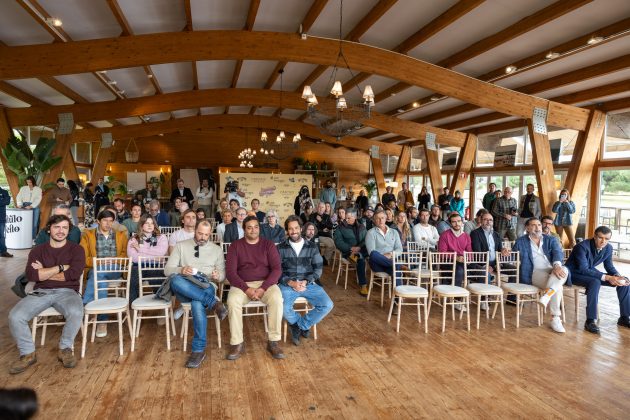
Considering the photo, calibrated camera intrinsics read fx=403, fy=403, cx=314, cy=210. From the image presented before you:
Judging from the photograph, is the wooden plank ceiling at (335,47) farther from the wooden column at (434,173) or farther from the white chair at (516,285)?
the white chair at (516,285)

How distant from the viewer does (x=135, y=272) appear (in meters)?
4.00

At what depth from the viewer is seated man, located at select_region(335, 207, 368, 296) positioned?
5.60m

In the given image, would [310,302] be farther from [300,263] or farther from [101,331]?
[101,331]

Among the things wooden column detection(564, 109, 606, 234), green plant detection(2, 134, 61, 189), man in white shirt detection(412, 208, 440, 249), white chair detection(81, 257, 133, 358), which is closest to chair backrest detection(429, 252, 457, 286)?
man in white shirt detection(412, 208, 440, 249)

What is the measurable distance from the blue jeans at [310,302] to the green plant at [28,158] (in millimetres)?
6888

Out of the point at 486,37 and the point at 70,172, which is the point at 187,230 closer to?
the point at 486,37

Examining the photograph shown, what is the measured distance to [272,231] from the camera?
5227 mm

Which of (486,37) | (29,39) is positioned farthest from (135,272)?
(486,37)

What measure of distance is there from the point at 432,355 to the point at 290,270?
1.46m

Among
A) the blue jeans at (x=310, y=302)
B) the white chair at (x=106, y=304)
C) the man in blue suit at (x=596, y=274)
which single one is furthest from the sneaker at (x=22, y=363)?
the man in blue suit at (x=596, y=274)

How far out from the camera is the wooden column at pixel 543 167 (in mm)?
7371

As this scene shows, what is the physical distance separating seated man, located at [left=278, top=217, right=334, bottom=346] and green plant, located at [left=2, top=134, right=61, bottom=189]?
6.71m

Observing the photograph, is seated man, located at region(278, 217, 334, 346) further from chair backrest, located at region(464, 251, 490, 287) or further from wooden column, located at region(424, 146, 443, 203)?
wooden column, located at region(424, 146, 443, 203)

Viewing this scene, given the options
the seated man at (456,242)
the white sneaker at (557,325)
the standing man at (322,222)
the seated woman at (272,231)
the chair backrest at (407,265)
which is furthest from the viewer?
the standing man at (322,222)
